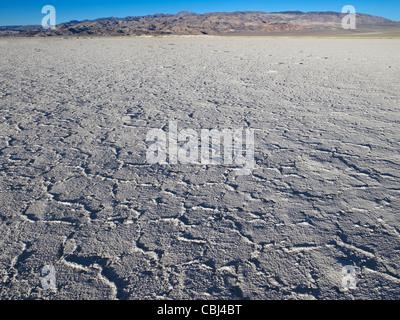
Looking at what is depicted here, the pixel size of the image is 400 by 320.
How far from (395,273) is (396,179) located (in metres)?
0.94

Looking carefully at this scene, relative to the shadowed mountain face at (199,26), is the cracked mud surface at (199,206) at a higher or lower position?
lower

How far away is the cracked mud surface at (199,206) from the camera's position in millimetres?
1198

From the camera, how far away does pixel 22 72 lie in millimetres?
6262

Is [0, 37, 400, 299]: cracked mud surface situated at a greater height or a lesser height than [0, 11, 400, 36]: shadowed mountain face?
lesser

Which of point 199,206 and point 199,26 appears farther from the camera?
point 199,26

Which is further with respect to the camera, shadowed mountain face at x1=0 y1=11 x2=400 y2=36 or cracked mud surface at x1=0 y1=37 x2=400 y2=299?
shadowed mountain face at x1=0 y1=11 x2=400 y2=36

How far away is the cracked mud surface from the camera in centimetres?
120

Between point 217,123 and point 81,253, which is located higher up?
point 217,123

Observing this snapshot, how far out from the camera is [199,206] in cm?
169

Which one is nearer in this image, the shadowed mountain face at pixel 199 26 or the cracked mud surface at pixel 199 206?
the cracked mud surface at pixel 199 206
